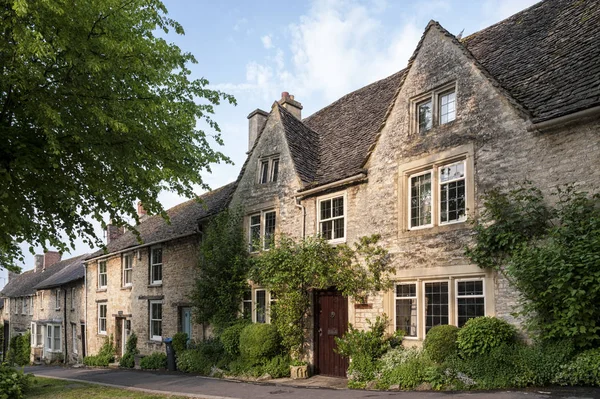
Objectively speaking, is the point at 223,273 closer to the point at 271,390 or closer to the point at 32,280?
the point at 271,390

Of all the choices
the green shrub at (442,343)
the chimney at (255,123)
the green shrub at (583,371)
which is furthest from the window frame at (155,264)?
the green shrub at (583,371)

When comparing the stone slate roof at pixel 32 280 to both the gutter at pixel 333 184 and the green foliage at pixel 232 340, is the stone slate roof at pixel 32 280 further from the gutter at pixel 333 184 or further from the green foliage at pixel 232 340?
the gutter at pixel 333 184

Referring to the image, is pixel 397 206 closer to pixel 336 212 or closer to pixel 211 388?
pixel 336 212

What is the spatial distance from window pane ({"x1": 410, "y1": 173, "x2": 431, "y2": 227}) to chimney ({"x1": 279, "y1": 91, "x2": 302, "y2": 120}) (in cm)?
1018

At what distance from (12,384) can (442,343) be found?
11.9 meters

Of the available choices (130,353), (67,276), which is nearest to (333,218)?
(130,353)

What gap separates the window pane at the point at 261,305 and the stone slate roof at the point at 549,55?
435 inches

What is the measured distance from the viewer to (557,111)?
1127 centimetres

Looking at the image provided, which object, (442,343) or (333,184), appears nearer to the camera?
(442,343)

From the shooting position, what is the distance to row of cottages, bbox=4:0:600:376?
11.8 meters

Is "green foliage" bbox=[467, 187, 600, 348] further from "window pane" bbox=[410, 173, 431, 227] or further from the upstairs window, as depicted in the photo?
the upstairs window

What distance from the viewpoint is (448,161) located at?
13.7 meters

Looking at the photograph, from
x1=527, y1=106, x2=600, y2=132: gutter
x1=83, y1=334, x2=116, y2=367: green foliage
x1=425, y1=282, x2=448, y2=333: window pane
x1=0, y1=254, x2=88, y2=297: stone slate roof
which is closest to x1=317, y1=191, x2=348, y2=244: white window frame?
x1=425, y1=282, x2=448, y2=333: window pane

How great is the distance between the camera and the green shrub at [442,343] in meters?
12.0
